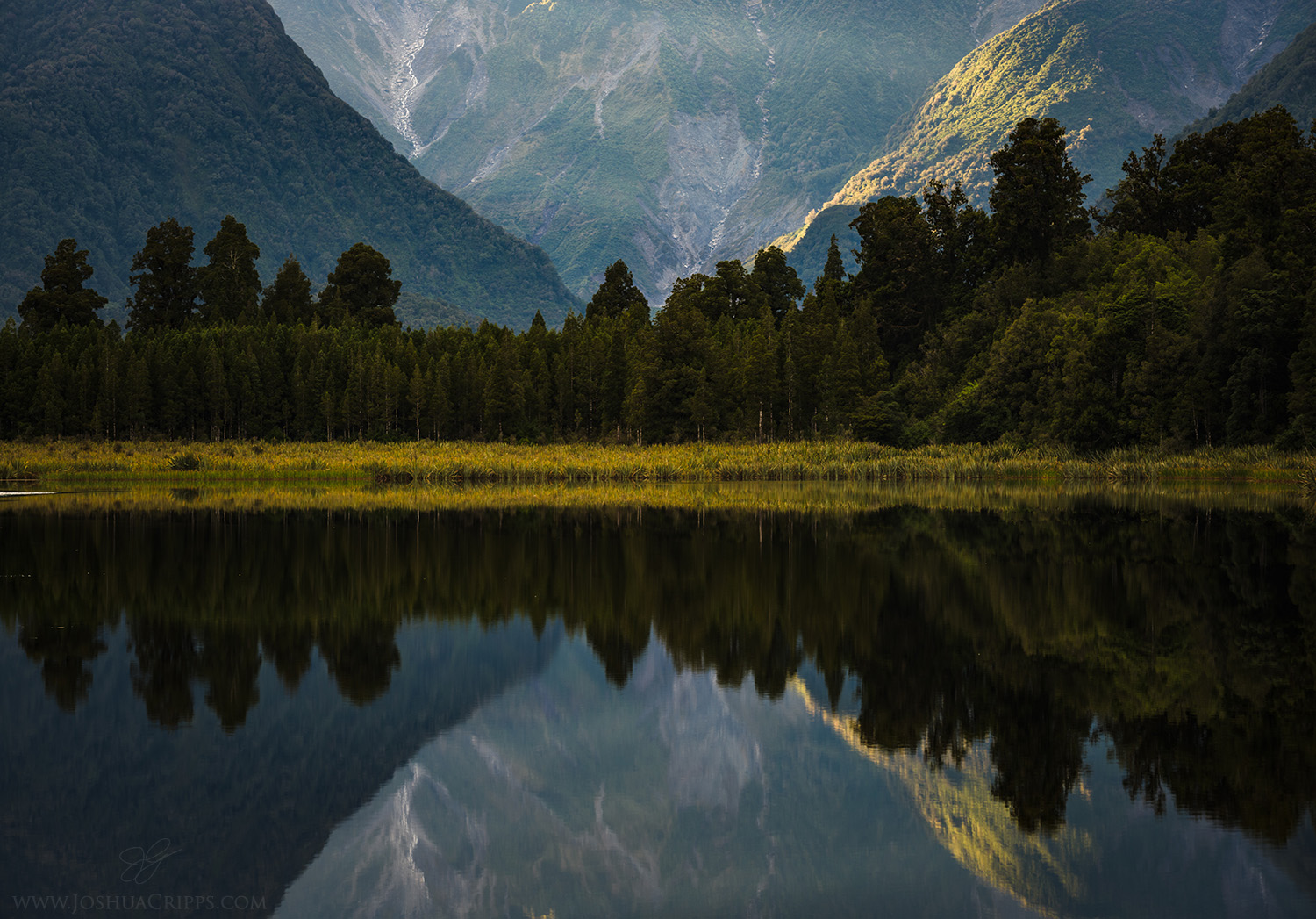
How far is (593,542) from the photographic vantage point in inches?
1463

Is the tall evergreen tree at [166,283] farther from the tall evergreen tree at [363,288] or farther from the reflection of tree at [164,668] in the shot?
the reflection of tree at [164,668]

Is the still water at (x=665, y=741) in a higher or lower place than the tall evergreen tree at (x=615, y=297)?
lower

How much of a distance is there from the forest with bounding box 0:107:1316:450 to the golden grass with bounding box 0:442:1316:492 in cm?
472

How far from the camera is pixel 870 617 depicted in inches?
872

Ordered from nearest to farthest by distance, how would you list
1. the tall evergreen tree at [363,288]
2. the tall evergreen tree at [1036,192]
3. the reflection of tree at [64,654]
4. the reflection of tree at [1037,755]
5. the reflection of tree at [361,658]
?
the reflection of tree at [1037,755], the reflection of tree at [64,654], the reflection of tree at [361,658], the tall evergreen tree at [1036,192], the tall evergreen tree at [363,288]

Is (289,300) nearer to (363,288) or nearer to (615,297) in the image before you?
(363,288)

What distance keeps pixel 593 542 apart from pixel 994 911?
2797 centimetres

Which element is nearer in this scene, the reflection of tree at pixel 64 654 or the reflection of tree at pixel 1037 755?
the reflection of tree at pixel 1037 755

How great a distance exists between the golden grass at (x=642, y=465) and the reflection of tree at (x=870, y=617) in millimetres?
33303

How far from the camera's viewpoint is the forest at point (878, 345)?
7381 cm

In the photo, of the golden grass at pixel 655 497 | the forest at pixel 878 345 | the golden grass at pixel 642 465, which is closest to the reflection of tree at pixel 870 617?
the golden grass at pixel 655 497
